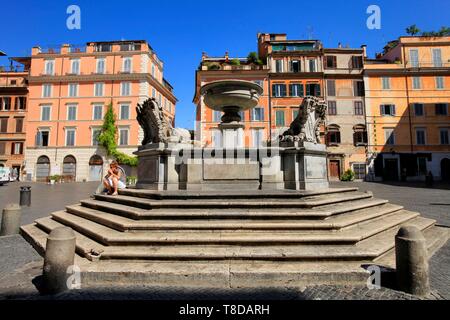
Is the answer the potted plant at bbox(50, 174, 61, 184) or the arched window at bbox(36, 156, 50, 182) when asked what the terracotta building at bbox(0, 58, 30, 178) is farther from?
the potted plant at bbox(50, 174, 61, 184)

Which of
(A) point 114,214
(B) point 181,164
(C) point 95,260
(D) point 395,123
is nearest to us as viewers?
(C) point 95,260

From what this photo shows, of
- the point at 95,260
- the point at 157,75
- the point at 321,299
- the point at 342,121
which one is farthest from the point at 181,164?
the point at 157,75

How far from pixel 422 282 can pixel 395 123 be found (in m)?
37.3

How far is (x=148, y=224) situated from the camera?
4891 millimetres

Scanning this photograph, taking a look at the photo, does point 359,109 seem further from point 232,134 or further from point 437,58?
point 232,134

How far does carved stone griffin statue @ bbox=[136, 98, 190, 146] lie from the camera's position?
28.0 feet

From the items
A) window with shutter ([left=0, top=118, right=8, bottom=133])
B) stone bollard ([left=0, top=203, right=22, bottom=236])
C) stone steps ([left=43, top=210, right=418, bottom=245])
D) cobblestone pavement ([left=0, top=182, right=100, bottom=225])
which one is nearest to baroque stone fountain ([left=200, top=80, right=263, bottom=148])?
stone steps ([left=43, top=210, right=418, bottom=245])

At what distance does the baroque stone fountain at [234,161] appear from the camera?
7.58 m

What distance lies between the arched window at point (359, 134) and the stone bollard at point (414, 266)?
113 feet

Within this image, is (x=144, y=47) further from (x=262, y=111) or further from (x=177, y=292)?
(x=177, y=292)

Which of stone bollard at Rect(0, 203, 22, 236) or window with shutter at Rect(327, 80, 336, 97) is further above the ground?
window with shutter at Rect(327, 80, 336, 97)

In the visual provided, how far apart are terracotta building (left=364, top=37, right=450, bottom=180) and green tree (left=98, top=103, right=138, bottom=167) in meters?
30.8

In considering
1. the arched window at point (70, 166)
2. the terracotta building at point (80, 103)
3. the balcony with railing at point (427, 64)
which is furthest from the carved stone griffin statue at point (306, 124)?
the arched window at point (70, 166)
